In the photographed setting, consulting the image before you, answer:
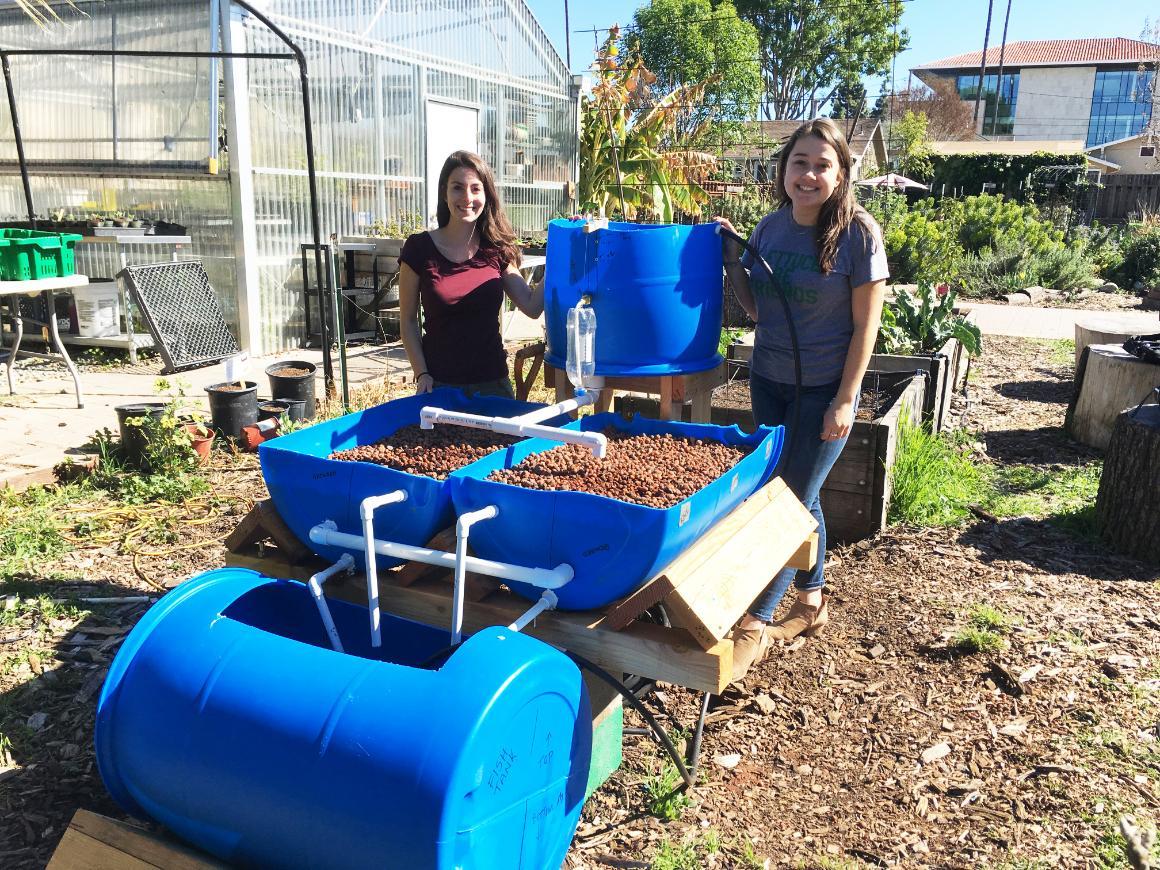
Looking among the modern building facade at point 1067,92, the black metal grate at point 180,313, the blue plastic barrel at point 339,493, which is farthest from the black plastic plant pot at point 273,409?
the modern building facade at point 1067,92

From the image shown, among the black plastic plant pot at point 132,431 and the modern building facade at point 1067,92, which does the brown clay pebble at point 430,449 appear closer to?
the black plastic plant pot at point 132,431

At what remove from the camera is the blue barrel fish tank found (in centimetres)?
146

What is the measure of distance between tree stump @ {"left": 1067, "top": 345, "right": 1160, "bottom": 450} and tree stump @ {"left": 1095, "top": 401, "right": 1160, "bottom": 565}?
1368 mm

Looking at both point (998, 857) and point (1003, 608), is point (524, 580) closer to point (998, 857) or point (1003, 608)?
point (998, 857)

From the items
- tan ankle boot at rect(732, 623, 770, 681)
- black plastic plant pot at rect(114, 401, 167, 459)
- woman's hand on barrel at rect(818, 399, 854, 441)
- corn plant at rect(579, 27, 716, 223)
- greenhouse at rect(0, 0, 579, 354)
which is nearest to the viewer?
tan ankle boot at rect(732, 623, 770, 681)

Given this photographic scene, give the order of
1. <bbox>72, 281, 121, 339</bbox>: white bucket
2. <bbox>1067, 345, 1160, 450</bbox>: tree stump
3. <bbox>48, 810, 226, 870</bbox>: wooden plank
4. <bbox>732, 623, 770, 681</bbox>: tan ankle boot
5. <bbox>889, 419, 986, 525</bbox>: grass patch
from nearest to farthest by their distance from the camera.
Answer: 1. <bbox>48, 810, 226, 870</bbox>: wooden plank
2. <bbox>732, 623, 770, 681</bbox>: tan ankle boot
3. <bbox>889, 419, 986, 525</bbox>: grass patch
4. <bbox>1067, 345, 1160, 450</bbox>: tree stump
5. <bbox>72, 281, 121, 339</bbox>: white bucket

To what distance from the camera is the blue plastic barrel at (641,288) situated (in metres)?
2.56

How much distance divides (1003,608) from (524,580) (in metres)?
2.35

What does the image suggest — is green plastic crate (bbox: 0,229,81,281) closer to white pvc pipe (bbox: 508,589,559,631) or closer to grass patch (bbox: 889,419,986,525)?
white pvc pipe (bbox: 508,589,559,631)

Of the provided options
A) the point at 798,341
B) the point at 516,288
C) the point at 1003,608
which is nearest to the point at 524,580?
the point at 798,341

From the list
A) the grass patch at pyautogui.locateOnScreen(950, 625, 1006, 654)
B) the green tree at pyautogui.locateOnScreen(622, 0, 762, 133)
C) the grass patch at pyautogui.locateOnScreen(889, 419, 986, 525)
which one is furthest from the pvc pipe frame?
the green tree at pyautogui.locateOnScreen(622, 0, 762, 133)

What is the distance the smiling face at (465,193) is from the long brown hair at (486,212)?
0.02 meters

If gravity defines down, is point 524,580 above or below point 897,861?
above

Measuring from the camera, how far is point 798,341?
2730mm
